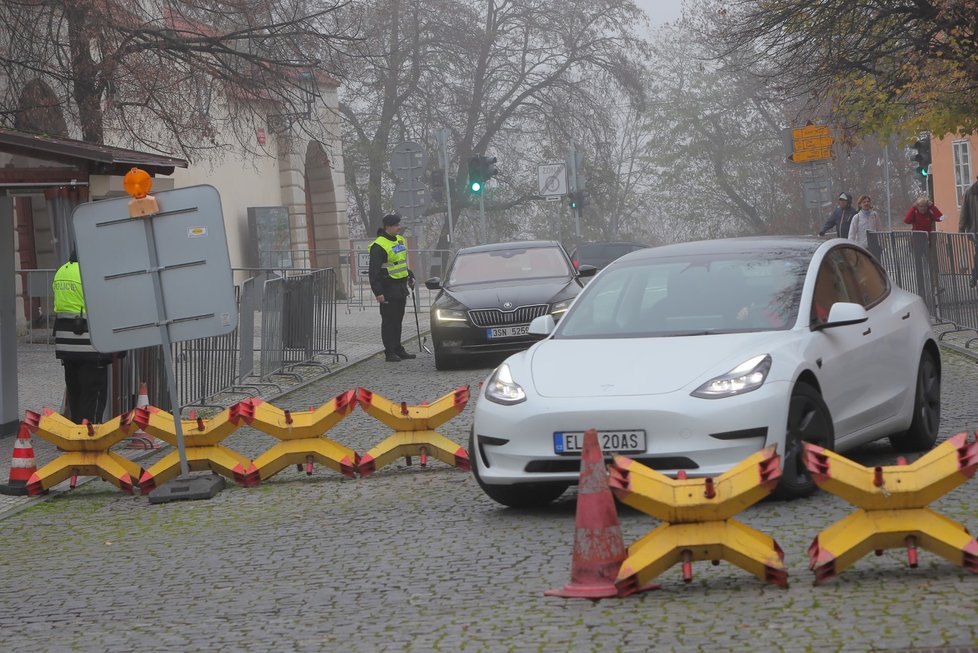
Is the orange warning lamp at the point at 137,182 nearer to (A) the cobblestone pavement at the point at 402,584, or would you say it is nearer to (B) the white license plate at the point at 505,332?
(A) the cobblestone pavement at the point at 402,584

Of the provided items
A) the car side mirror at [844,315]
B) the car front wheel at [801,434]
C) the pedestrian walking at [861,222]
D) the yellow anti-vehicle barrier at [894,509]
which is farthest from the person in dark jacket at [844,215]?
the yellow anti-vehicle barrier at [894,509]

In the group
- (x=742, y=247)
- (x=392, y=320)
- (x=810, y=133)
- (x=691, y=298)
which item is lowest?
(x=392, y=320)

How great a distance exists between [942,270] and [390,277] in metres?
6.67

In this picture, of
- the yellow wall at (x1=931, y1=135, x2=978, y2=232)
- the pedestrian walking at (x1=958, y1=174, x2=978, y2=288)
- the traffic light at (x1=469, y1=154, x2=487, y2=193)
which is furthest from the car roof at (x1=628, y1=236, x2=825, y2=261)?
the yellow wall at (x1=931, y1=135, x2=978, y2=232)

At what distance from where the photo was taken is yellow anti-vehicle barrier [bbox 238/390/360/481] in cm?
1034

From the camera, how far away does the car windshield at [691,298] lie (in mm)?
8945

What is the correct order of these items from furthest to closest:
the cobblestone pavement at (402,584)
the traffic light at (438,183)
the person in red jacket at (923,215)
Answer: the traffic light at (438,183)
the person in red jacket at (923,215)
the cobblestone pavement at (402,584)

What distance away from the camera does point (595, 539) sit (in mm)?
6406

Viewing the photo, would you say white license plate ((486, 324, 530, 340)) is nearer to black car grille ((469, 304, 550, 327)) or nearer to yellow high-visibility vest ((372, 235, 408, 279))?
black car grille ((469, 304, 550, 327))

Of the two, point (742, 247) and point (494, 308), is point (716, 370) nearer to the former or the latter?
point (742, 247)

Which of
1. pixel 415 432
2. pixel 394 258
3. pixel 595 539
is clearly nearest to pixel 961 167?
pixel 394 258

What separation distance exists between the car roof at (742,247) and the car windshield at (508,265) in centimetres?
966

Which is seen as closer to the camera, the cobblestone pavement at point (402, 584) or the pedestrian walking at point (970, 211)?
the cobblestone pavement at point (402, 584)

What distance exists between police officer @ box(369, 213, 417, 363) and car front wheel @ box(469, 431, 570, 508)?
38.4 ft
